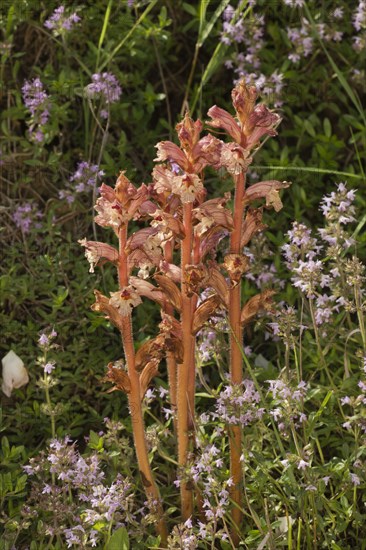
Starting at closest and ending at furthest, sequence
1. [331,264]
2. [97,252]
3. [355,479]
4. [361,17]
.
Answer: [97,252] < [355,479] < [331,264] < [361,17]

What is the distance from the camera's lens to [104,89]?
410 centimetres

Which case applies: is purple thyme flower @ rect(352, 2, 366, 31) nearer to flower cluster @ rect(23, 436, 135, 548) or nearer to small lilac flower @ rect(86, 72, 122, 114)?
small lilac flower @ rect(86, 72, 122, 114)

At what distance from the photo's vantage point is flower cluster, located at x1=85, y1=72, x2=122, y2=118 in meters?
4.07

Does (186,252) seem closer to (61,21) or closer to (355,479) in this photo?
(355,479)

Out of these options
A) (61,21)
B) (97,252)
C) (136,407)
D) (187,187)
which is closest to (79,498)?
(136,407)

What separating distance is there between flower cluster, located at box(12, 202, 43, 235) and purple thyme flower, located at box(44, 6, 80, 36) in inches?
30.2

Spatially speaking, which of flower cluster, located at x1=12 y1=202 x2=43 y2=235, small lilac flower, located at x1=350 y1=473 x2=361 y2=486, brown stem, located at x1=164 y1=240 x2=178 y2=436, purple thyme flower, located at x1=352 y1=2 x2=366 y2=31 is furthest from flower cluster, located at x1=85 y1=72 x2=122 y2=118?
small lilac flower, located at x1=350 y1=473 x2=361 y2=486


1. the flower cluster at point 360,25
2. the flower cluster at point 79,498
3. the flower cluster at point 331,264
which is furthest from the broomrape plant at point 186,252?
the flower cluster at point 360,25

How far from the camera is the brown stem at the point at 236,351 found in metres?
2.62

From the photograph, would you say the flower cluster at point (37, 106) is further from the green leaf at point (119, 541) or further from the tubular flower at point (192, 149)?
the green leaf at point (119, 541)

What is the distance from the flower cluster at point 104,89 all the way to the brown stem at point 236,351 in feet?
5.28

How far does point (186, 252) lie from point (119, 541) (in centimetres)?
84

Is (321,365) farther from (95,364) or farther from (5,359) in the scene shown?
(5,359)

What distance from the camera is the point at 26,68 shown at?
177 inches
